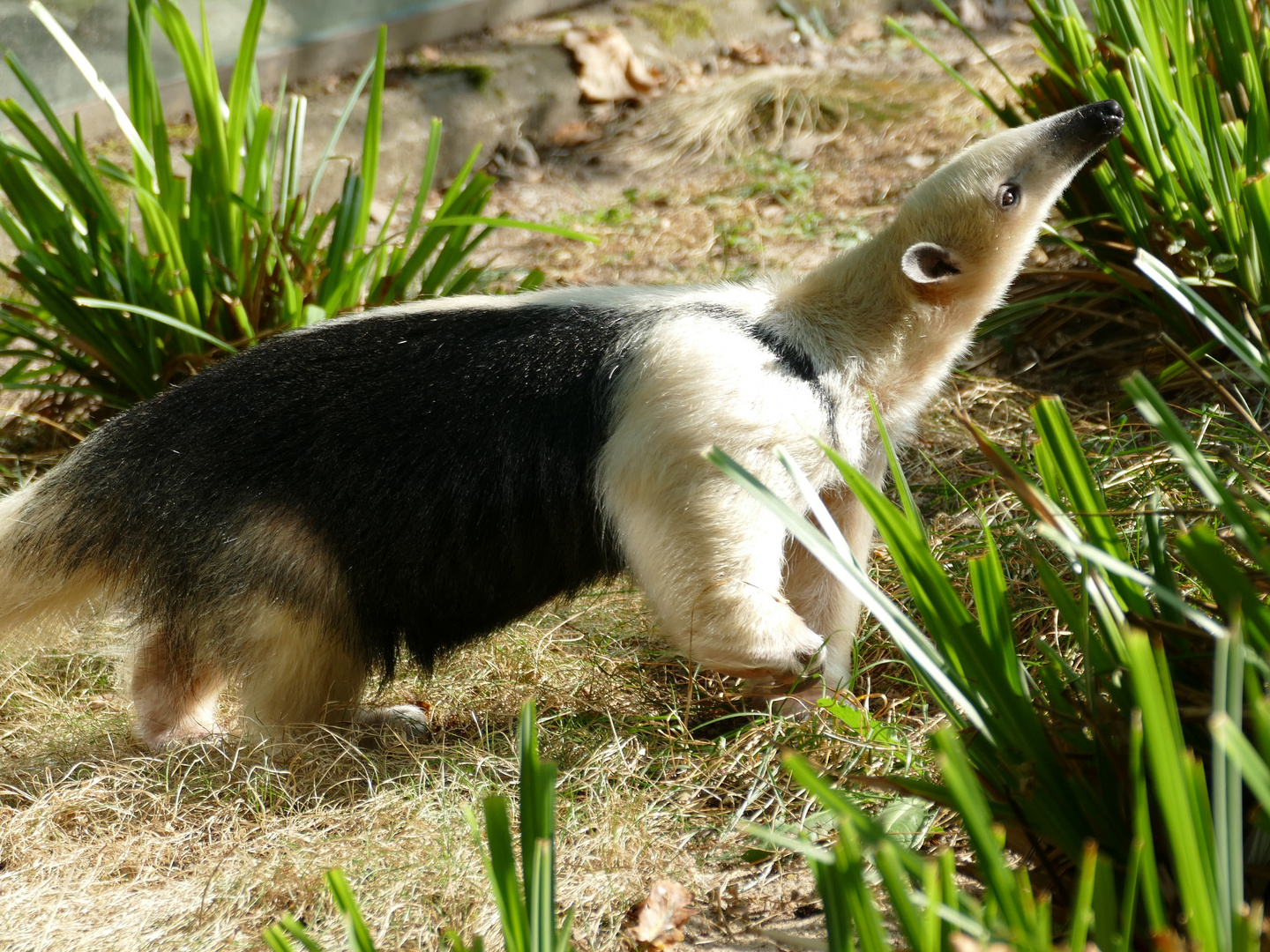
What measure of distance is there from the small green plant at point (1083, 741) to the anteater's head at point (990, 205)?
112 centimetres

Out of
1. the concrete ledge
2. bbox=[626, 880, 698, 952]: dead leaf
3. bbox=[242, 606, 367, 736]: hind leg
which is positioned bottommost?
bbox=[626, 880, 698, 952]: dead leaf

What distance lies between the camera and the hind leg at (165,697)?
3.26 meters

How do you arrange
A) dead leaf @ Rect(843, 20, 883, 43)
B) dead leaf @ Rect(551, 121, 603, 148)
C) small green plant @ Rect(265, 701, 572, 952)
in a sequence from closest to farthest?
small green plant @ Rect(265, 701, 572, 952) → dead leaf @ Rect(551, 121, 603, 148) → dead leaf @ Rect(843, 20, 883, 43)

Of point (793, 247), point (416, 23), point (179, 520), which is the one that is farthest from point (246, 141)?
point (416, 23)

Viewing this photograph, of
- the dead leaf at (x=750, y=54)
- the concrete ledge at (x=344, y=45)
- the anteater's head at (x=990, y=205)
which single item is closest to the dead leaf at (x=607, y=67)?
the concrete ledge at (x=344, y=45)

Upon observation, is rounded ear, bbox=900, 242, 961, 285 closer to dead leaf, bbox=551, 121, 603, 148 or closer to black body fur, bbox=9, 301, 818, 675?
black body fur, bbox=9, 301, 818, 675

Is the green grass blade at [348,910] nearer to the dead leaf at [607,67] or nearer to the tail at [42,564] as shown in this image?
the tail at [42,564]

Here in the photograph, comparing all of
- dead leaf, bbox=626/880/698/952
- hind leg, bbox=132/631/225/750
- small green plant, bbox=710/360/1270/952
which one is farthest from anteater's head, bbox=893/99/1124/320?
hind leg, bbox=132/631/225/750

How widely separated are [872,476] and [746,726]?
0.76 metres

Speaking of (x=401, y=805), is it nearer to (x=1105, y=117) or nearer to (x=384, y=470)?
(x=384, y=470)

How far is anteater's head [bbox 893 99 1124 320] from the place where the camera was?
3021 mm

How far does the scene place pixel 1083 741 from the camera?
1.87 metres

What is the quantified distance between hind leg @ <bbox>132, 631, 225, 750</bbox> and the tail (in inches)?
9.3

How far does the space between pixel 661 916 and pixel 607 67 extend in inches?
248
